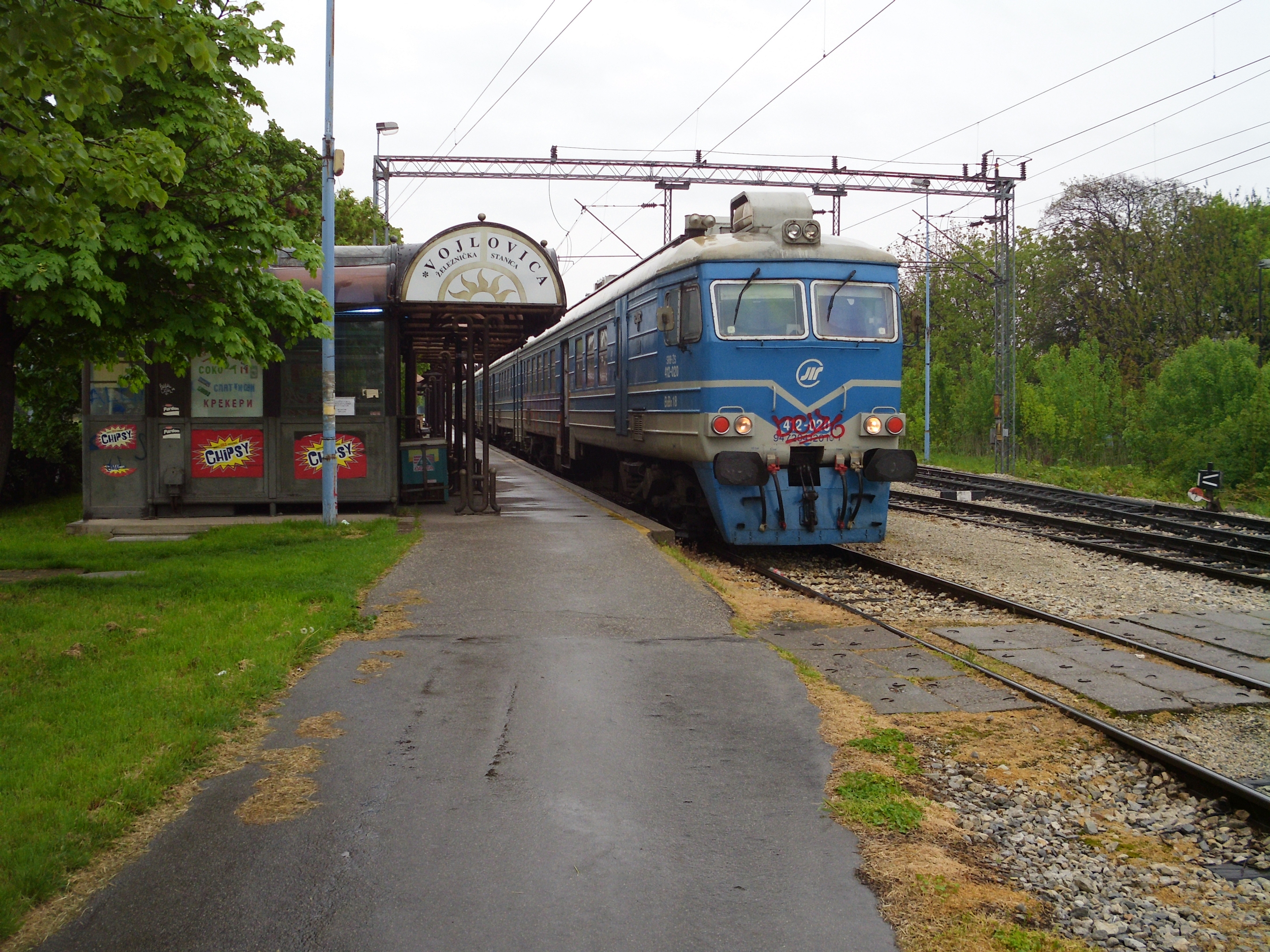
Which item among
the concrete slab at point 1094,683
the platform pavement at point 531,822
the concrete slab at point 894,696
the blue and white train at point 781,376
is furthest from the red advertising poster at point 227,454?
the concrete slab at point 1094,683

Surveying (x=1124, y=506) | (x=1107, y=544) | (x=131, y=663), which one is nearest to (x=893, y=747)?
(x=131, y=663)

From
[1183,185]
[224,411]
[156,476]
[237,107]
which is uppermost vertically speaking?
[1183,185]

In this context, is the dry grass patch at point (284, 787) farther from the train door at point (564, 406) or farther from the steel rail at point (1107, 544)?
the train door at point (564, 406)

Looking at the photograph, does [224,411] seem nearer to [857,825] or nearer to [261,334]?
[261,334]

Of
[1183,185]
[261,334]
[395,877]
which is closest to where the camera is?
Result: [395,877]

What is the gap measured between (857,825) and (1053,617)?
16.2 ft

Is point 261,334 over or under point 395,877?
over

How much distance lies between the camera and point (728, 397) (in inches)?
453

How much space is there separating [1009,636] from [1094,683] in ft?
4.62

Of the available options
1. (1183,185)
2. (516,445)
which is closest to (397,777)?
(516,445)

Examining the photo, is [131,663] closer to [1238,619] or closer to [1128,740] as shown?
[1128,740]

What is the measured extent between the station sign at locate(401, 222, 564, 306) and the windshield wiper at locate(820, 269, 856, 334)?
3.93 meters

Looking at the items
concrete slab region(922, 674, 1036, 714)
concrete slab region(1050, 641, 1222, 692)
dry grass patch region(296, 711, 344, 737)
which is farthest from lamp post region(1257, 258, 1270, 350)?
dry grass patch region(296, 711, 344, 737)

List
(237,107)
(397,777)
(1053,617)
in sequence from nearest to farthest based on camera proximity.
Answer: (397,777), (1053,617), (237,107)
